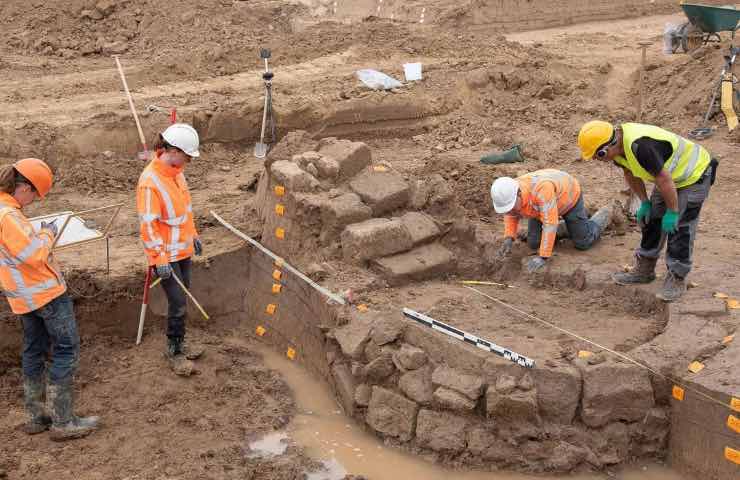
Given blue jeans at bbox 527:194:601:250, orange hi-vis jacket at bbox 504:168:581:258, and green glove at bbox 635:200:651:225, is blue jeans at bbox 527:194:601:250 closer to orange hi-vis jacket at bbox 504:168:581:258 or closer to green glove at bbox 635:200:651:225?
orange hi-vis jacket at bbox 504:168:581:258

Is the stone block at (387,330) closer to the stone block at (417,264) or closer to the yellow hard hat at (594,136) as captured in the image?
the stone block at (417,264)

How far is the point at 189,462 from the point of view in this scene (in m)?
5.51

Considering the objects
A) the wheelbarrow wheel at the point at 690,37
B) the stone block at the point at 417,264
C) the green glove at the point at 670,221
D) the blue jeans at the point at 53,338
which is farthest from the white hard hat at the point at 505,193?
the wheelbarrow wheel at the point at 690,37

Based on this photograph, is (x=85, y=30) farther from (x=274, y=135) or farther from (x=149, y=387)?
(x=149, y=387)

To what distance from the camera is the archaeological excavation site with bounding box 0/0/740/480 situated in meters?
5.48

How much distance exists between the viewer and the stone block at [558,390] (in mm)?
5406

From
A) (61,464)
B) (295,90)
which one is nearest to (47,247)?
(61,464)

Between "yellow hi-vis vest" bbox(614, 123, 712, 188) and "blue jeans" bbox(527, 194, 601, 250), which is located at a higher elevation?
"yellow hi-vis vest" bbox(614, 123, 712, 188)

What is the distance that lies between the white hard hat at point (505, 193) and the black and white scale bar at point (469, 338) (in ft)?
4.00

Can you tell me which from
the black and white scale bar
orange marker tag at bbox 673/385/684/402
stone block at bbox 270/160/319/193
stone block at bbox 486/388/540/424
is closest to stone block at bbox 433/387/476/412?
stone block at bbox 486/388/540/424

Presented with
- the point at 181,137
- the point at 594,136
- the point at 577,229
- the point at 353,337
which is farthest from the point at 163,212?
the point at 577,229

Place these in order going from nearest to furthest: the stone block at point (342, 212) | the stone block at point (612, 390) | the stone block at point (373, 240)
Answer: the stone block at point (612, 390)
the stone block at point (373, 240)
the stone block at point (342, 212)

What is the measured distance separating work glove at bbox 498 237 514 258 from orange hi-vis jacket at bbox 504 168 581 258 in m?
0.04

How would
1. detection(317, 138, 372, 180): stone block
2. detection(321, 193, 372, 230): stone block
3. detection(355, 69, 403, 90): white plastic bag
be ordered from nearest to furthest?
detection(321, 193, 372, 230): stone block
detection(317, 138, 372, 180): stone block
detection(355, 69, 403, 90): white plastic bag
